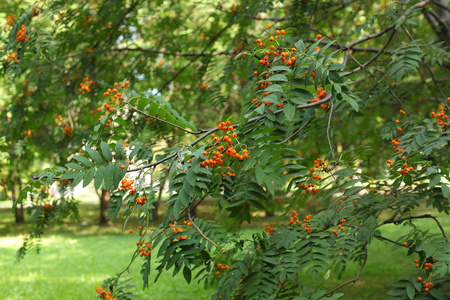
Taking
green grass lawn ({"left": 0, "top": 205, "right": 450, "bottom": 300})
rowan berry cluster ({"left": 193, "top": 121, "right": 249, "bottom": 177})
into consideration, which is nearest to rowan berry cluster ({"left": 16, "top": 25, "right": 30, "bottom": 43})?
rowan berry cluster ({"left": 193, "top": 121, "right": 249, "bottom": 177})

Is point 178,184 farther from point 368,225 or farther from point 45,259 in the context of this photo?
point 45,259

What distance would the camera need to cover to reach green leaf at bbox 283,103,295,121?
1.58 metres

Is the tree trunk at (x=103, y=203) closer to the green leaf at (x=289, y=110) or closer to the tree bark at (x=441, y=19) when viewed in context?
the tree bark at (x=441, y=19)

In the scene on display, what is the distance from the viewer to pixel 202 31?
5.50 metres

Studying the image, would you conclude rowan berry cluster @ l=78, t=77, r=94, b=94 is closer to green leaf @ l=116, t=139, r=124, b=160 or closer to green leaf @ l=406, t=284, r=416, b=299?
green leaf @ l=116, t=139, r=124, b=160

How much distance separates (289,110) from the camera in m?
1.61

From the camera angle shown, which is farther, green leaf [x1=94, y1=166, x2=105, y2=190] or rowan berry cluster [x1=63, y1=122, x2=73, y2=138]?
rowan berry cluster [x1=63, y1=122, x2=73, y2=138]

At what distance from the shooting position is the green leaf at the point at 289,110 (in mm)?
1579

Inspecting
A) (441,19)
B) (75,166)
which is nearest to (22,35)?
(75,166)

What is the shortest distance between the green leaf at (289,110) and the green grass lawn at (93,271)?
2960mm

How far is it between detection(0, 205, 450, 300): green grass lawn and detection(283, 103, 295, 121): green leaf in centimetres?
296

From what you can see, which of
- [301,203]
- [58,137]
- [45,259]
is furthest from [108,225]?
[301,203]

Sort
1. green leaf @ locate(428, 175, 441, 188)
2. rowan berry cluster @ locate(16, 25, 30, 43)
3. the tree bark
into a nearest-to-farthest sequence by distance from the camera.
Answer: green leaf @ locate(428, 175, 441, 188), rowan berry cluster @ locate(16, 25, 30, 43), the tree bark

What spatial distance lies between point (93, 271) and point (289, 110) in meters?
8.09
